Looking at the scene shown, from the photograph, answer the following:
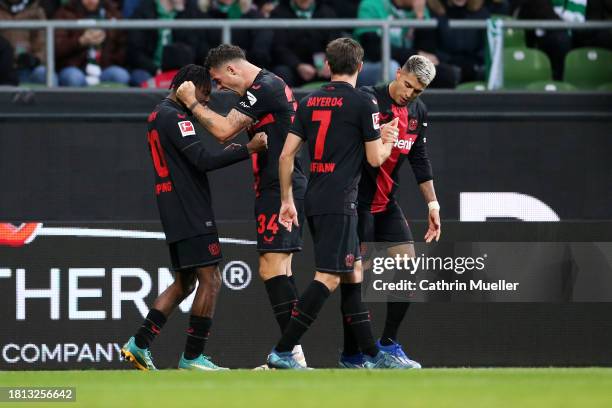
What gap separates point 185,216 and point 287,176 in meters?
0.96

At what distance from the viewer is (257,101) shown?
937 cm

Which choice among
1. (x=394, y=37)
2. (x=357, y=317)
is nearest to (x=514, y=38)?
(x=394, y=37)

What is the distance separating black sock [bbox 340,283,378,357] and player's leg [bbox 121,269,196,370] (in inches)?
42.9

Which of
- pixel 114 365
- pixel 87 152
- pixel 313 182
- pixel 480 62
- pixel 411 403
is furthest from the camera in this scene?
pixel 480 62

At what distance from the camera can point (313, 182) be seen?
9000 mm

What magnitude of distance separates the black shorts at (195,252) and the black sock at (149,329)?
13.5 inches

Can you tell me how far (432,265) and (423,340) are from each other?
2.06 feet

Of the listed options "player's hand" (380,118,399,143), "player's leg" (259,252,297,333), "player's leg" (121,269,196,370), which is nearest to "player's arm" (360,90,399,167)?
"player's hand" (380,118,399,143)

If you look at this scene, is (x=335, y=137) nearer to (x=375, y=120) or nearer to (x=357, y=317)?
(x=375, y=120)

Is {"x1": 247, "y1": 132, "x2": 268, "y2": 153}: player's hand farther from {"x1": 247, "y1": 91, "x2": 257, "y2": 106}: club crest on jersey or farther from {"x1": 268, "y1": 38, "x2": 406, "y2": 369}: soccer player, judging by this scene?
{"x1": 268, "y1": 38, "x2": 406, "y2": 369}: soccer player

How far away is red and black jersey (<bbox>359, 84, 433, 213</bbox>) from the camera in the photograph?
9.95m

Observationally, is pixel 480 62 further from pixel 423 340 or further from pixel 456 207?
pixel 423 340

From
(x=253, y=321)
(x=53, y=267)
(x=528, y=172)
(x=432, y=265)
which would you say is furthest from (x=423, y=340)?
(x=53, y=267)

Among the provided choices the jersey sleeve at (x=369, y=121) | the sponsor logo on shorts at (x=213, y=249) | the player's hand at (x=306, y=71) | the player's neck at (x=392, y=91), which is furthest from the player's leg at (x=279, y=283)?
the player's hand at (x=306, y=71)
